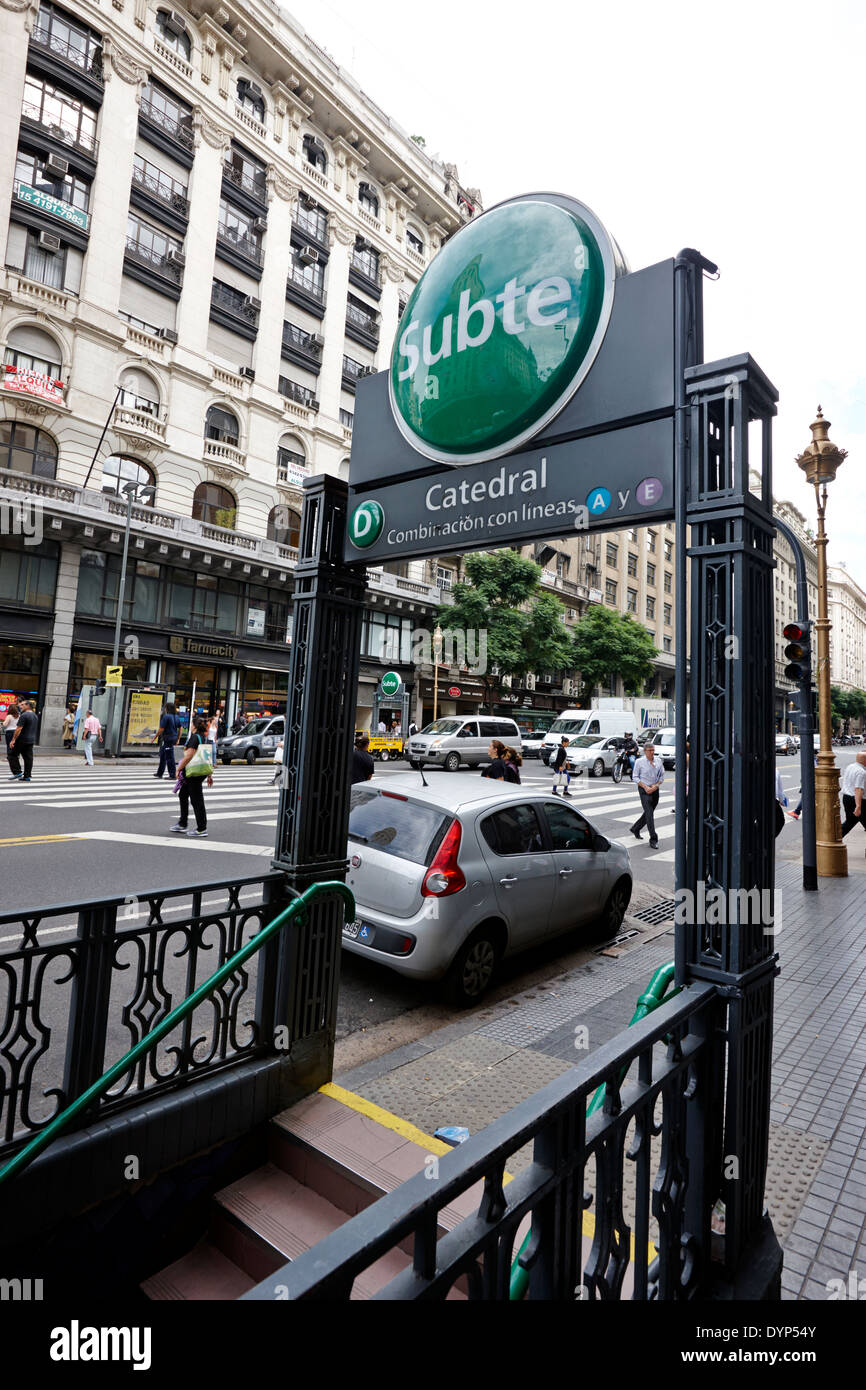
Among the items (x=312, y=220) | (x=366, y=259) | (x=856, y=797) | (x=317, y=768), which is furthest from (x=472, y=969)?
(x=366, y=259)

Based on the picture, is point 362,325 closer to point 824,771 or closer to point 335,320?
point 335,320

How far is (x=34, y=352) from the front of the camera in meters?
25.3

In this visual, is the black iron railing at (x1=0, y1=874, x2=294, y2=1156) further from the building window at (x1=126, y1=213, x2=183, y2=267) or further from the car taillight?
the building window at (x1=126, y1=213, x2=183, y2=267)

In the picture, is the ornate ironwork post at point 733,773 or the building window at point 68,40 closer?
the ornate ironwork post at point 733,773

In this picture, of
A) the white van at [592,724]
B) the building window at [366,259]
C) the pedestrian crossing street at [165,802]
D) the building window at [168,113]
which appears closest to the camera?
the pedestrian crossing street at [165,802]

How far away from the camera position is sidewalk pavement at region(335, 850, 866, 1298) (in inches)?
120

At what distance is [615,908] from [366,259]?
4163cm

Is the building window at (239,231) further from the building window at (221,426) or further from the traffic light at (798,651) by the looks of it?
the traffic light at (798,651)

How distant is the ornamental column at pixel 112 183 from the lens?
26.8 m

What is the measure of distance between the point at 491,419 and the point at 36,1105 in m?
4.22

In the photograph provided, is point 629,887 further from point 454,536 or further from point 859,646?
point 859,646

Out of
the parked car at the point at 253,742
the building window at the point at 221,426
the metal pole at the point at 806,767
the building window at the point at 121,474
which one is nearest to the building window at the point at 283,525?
the building window at the point at 221,426

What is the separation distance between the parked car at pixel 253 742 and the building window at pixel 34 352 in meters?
14.1

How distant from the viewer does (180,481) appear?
29.5 metres
